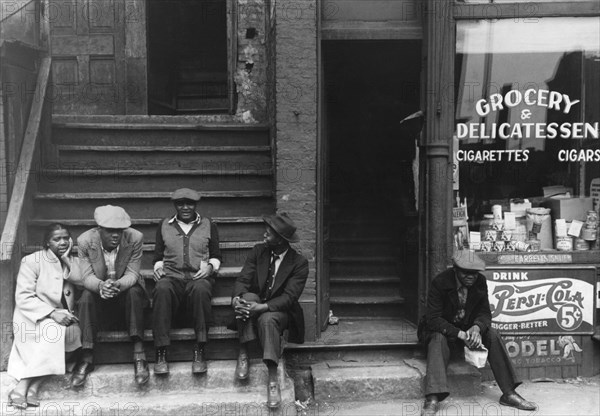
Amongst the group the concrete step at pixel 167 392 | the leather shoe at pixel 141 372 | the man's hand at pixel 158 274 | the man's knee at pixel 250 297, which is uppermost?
the man's hand at pixel 158 274

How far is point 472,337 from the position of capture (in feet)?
16.6

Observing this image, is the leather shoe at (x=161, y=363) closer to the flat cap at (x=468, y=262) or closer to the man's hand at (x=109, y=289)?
the man's hand at (x=109, y=289)

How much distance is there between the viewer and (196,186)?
Result: 6.82m

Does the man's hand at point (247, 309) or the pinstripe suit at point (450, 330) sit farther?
the pinstripe suit at point (450, 330)

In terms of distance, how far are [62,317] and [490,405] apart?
3.71 metres

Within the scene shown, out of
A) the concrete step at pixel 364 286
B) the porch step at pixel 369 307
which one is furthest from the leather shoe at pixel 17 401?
the concrete step at pixel 364 286

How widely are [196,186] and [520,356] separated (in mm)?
3894

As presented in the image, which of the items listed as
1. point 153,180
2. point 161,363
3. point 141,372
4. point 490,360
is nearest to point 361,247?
point 490,360

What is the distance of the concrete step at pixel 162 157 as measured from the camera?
698 centimetres

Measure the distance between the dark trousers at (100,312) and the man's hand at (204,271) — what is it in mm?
479

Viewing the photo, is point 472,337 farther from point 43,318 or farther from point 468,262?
point 43,318

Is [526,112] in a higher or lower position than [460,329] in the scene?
higher

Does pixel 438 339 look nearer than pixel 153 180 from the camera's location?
Yes

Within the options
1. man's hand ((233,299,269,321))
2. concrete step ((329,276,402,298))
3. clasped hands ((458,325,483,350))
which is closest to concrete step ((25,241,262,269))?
man's hand ((233,299,269,321))
